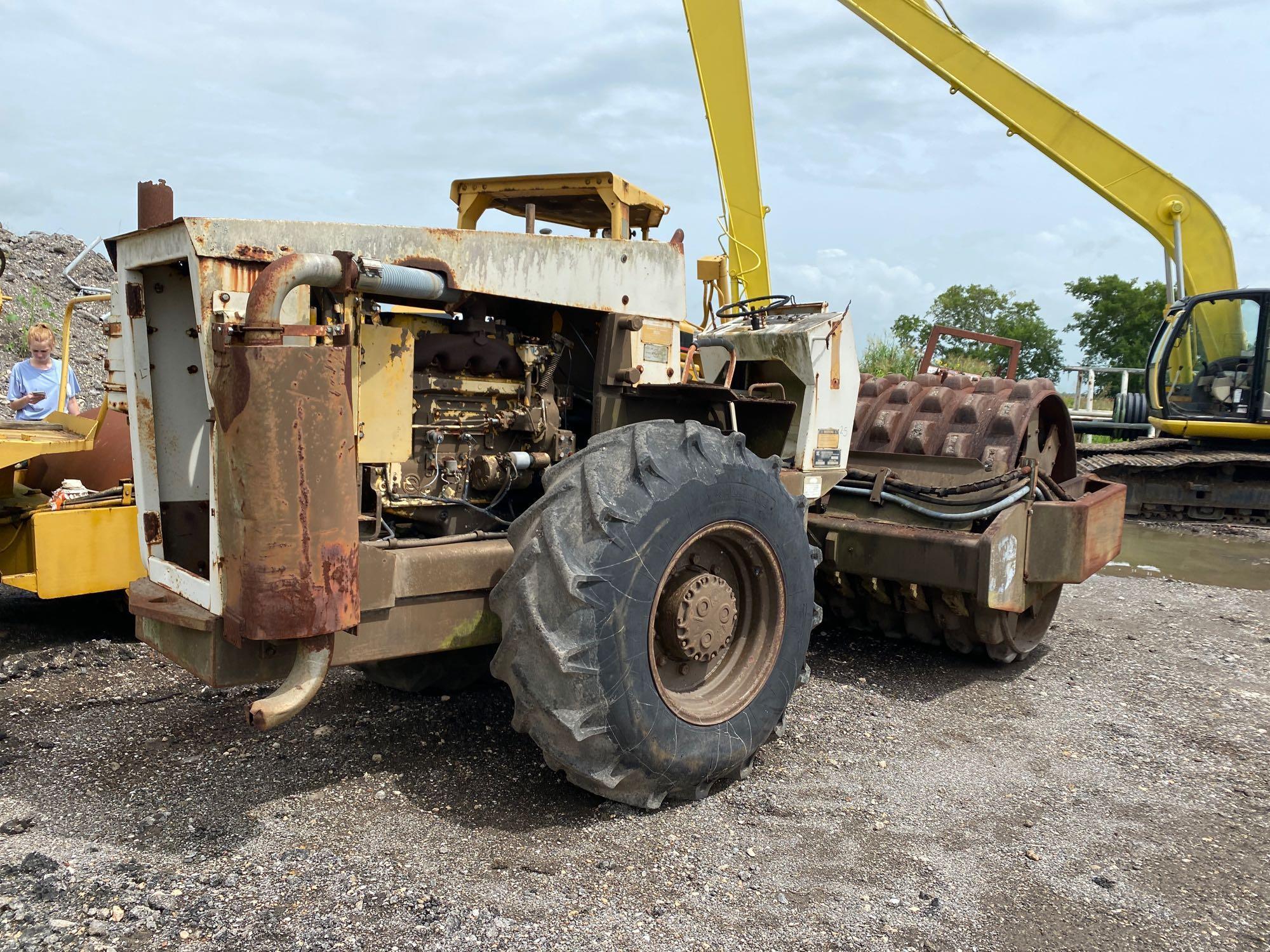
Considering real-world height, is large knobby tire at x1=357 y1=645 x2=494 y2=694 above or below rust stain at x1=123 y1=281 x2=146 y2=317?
below

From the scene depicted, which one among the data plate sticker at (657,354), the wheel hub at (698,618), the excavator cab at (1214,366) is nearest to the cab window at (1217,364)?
the excavator cab at (1214,366)

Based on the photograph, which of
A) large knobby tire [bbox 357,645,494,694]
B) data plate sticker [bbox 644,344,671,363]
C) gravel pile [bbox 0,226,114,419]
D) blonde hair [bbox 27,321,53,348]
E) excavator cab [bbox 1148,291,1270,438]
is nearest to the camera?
data plate sticker [bbox 644,344,671,363]

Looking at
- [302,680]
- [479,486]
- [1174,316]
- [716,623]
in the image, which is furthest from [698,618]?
[1174,316]

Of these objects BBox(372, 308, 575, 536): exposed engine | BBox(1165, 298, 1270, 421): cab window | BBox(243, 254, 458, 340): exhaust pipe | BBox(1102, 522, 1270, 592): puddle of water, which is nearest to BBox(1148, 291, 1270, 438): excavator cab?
BBox(1165, 298, 1270, 421): cab window

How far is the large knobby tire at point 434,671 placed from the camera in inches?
170

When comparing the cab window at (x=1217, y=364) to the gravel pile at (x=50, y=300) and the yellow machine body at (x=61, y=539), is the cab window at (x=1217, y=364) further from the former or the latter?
the gravel pile at (x=50, y=300)

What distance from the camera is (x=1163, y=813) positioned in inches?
145

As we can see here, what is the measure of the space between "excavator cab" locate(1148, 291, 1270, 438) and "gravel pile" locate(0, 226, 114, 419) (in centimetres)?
1292

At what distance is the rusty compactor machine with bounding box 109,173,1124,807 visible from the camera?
2.79m

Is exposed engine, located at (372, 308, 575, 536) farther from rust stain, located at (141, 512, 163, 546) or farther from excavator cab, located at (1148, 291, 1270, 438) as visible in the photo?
excavator cab, located at (1148, 291, 1270, 438)

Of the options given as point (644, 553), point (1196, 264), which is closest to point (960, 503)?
point (644, 553)

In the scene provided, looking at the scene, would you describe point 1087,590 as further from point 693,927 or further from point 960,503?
point 693,927

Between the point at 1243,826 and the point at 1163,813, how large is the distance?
251 millimetres

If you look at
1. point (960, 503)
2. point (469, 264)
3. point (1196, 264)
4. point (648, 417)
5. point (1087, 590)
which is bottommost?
point (1087, 590)
